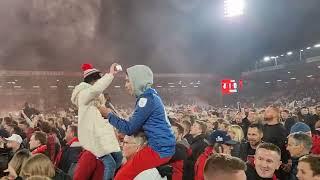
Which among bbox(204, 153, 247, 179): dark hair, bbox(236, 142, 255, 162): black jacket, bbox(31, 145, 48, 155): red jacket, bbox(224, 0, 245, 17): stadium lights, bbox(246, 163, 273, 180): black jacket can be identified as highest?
bbox(224, 0, 245, 17): stadium lights

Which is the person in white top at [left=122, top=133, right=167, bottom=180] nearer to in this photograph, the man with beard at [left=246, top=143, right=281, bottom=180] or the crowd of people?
the crowd of people

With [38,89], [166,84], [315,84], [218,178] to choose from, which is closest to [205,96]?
[166,84]

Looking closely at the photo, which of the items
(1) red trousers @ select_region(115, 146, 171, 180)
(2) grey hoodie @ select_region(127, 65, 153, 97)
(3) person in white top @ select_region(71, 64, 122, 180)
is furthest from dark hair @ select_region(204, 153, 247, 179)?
(3) person in white top @ select_region(71, 64, 122, 180)

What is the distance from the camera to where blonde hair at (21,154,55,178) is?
3.75m

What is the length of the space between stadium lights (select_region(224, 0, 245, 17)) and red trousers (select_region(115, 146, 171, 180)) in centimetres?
2500

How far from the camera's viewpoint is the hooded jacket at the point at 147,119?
381 cm

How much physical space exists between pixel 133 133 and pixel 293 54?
5415 centimetres

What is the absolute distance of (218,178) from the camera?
2.03m

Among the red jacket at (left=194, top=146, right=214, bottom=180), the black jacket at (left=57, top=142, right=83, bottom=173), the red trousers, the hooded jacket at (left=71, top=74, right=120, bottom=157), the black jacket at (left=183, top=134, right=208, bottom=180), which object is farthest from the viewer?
the black jacket at (left=57, top=142, right=83, bottom=173)

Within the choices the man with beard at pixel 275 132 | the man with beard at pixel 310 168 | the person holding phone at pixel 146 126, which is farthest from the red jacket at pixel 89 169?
the man with beard at pixel 275 132

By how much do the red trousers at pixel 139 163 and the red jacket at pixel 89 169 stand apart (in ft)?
3.01

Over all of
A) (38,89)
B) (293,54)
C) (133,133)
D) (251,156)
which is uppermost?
(293,54)

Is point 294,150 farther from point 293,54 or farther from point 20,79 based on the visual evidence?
point 293,54

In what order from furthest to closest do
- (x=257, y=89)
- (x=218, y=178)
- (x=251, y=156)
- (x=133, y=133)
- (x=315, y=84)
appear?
(x=257, y=89), (x=315, y=84), (x=251, y=156), (x=133, y=133), (x=218, y=178)
